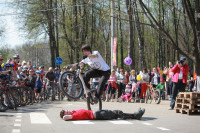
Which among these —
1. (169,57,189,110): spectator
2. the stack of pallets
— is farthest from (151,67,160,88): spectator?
the stack of pallets

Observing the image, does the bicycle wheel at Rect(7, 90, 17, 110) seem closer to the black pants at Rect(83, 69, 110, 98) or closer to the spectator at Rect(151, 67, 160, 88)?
the black pants at Rect(83, 69, 110, 98)

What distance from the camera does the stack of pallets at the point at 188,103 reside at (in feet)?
43.2

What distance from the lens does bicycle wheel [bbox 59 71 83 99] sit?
11.5m

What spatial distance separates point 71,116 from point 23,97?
6246 mm

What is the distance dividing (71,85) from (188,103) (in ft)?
14.8

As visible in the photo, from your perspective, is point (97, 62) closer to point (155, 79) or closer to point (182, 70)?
point (182, 70)

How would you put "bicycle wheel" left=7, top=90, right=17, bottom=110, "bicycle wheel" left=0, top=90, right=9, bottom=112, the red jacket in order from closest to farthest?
"bicycle wheel" left=0, top=90, right=9, bottom=112, "bicycle wheel" left=7, top=90, right=17, bottom=110, the red jacket

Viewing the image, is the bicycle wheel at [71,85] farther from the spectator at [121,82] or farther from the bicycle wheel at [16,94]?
the spectator at [121,82]

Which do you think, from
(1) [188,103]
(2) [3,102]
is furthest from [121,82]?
(2) [3,102]

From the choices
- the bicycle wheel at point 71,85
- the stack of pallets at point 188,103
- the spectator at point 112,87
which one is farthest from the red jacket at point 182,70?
the spectator at point 112,87

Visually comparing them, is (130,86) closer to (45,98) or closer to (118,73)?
(118,73)

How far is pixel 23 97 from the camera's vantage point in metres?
16.2

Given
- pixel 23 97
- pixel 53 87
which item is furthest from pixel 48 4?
pixel 23 97

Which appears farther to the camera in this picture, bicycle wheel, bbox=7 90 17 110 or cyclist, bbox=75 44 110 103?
bicycle wheel, bbox=7 90 17 110
